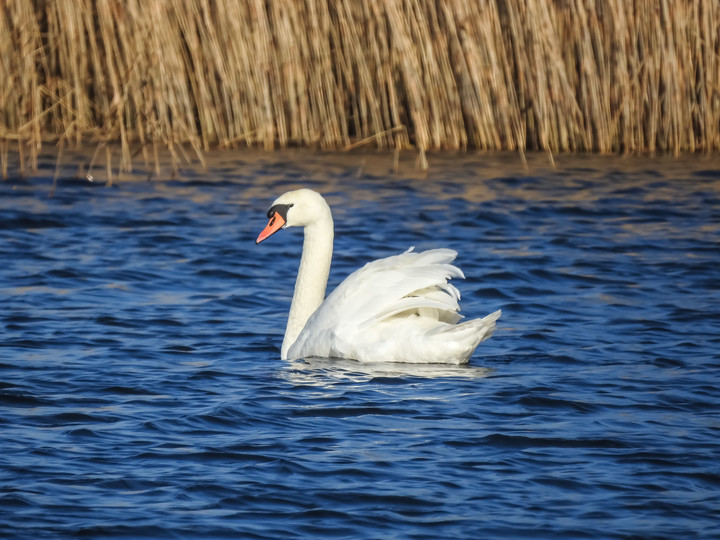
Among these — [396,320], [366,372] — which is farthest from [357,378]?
[396,320]

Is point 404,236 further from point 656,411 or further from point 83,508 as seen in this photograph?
point 83,508

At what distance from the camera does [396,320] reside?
223 inches

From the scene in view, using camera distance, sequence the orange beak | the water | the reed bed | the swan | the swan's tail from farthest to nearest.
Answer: the reed bed → the orange beak → the swan → the swan's tail → the water

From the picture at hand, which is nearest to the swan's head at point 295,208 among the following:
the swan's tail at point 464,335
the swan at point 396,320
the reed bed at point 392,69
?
the swan at point 396,320

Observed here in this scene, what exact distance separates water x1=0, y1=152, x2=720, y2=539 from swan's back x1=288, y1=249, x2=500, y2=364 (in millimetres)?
102

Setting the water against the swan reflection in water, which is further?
the swan reflection in water

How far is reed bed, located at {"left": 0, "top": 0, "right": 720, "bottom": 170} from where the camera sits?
1069 cm

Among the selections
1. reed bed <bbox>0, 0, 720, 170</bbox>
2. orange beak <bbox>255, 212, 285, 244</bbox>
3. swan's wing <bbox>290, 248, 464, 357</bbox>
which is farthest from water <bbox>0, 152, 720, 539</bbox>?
reed bed <bbox>0, 0, 720, 170</bbox>

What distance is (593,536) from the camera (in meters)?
3.56

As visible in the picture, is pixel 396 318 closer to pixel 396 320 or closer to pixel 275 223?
pixel 396 320

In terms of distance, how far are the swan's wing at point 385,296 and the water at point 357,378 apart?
0.17m

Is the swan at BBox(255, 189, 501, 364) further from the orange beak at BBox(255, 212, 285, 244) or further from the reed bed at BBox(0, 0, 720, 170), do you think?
the reed bed at BBox(0, 0, 720, 170)

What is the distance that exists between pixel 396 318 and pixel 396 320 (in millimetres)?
47

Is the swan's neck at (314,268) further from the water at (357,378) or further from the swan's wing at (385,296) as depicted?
the swan's wing at (385,296)
